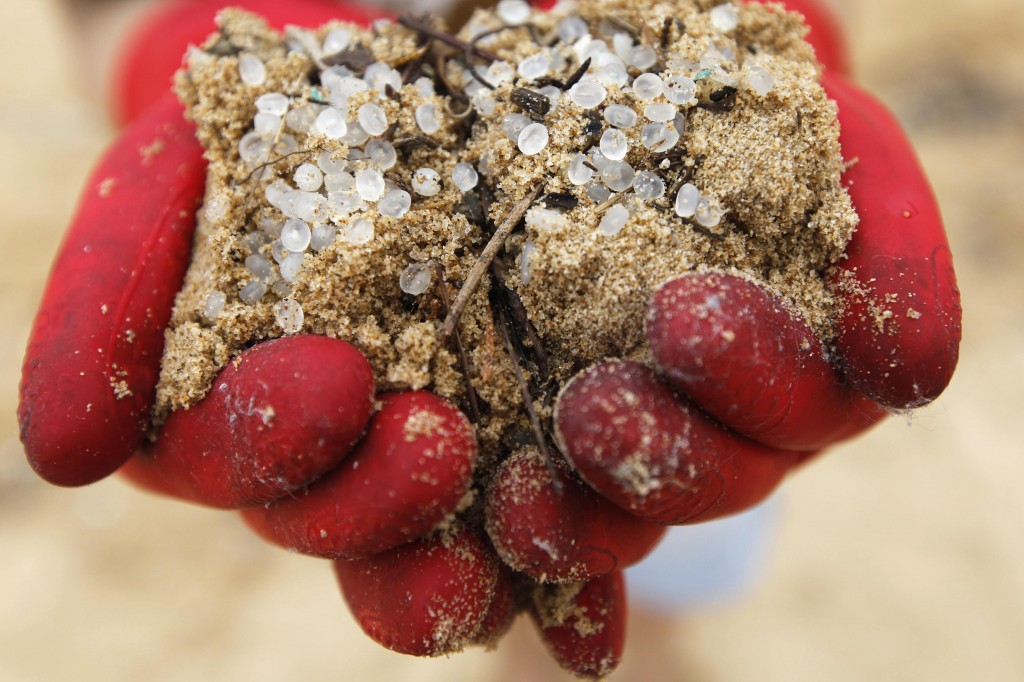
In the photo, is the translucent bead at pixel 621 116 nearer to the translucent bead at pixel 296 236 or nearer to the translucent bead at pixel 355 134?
the translucent bead at pixel 355 134

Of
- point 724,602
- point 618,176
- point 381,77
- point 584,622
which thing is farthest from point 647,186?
point 724,602

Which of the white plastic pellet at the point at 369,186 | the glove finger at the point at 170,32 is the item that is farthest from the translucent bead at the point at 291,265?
the glove finger at the point at 170,32

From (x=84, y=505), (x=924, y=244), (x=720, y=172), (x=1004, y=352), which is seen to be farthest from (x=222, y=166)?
(x=1004, y=352)

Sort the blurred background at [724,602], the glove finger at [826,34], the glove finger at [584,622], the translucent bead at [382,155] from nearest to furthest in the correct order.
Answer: the translucent bead at [382,155] < the glove finger at [584,622] < the glove finger at [826,34] < the blurred background at [724,602]

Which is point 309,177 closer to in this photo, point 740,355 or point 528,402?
point 528,402

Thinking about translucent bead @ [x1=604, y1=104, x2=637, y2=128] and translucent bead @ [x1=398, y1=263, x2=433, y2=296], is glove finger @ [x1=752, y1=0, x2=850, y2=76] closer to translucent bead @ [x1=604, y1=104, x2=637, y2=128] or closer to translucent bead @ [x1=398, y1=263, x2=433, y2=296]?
translucent bead @ [x1=604, y1=104, x2=637, y2=128]

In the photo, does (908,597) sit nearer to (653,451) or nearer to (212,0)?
(653,451)
